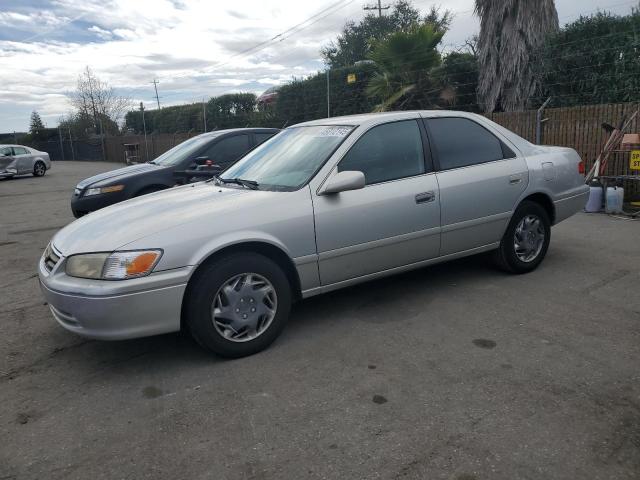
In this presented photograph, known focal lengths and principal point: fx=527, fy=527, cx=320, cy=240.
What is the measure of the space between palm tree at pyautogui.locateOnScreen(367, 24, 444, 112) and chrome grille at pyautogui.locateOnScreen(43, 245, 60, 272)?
31.7 ft

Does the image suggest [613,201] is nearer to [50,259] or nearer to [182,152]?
[182,152]

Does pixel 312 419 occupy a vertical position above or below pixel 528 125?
below

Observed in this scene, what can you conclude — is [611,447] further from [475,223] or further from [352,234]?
[475,223]

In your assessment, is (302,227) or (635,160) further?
(635,160)

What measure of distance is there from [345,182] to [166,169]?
15.9 feet

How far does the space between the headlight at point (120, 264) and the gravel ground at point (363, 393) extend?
692 millimetres

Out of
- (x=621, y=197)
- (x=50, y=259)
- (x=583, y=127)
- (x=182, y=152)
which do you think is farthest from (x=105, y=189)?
(x=583, y=127)

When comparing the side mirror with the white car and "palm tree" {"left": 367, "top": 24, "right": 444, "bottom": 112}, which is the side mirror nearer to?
"palm tree" {"left": 367, "top": 24, "right": 444, "bottom": 112}

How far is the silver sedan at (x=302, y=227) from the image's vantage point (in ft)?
10.6

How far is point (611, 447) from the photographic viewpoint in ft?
7.93

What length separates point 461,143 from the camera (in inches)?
181

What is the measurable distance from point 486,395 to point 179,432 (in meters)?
1.66

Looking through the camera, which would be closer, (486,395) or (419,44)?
(486,395)

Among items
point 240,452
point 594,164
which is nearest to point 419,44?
point 594,164
